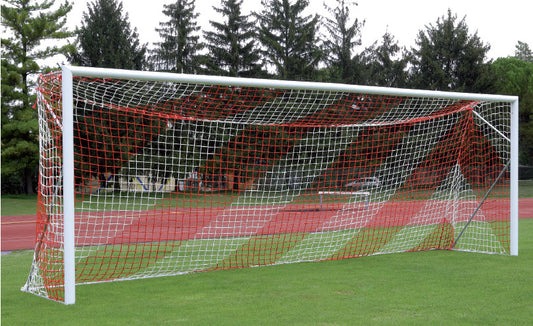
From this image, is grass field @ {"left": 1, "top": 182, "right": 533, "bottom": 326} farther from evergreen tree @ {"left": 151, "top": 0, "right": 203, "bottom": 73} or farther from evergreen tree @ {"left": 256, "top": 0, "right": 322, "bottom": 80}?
evergreen tree @ {"left": 151, "top": 0, "right": 203, "bottom": 73}

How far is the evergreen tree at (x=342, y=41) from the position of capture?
3584 cm

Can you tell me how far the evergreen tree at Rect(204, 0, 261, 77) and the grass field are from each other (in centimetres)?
2745

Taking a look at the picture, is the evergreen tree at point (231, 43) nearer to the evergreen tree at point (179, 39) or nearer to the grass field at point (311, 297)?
the evergreen tree at point (179, 39)

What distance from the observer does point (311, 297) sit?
17.9ft

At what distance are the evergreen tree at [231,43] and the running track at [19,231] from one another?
19152 mm

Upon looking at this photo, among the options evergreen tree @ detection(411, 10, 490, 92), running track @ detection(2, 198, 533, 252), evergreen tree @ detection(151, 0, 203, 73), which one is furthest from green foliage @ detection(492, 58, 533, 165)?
running track @ detection(2, 198, 533, 252)

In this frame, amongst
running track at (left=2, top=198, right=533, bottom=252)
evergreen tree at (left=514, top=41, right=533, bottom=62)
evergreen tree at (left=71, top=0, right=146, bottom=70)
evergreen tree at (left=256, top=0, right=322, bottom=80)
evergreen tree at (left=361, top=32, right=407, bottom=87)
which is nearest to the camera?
running track at (left=2, top=198, right=533, bottom=252)

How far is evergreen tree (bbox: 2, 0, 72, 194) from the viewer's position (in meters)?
23.9

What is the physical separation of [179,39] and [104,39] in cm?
465

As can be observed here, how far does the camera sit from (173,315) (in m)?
4.82

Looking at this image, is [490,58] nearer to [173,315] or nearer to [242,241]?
[242,241]

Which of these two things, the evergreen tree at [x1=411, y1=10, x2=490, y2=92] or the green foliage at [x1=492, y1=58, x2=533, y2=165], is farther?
the green foliage at [x1=492, y1=58, x2=533, y2=165]

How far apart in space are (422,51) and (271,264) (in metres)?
29.7

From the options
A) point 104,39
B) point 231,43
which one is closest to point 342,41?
point 231,43
